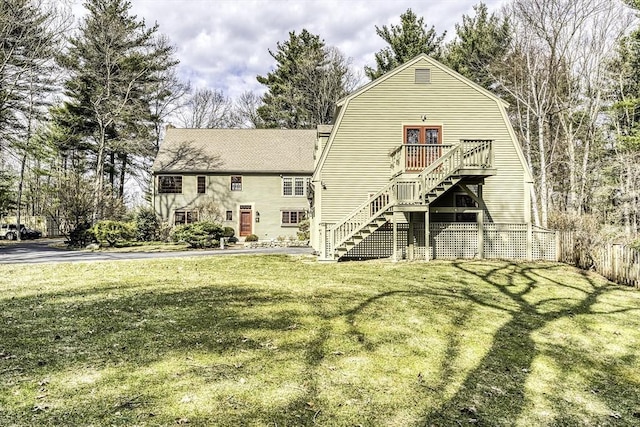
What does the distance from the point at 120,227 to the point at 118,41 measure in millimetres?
17625

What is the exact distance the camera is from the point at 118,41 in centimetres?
3173

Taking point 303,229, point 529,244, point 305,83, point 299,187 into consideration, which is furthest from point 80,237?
point 305,83

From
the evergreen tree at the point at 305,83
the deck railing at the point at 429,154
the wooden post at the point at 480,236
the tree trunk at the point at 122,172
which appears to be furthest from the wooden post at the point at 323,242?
the tree trunk at the point at 122,172

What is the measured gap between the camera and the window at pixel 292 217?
29.0m

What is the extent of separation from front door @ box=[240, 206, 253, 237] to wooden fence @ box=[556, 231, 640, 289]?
65.8ft

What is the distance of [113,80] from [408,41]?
84.7ft

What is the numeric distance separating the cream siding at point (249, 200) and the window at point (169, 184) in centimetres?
31

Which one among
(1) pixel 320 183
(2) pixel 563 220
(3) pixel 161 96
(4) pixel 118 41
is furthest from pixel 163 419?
(3) pixel 161 96

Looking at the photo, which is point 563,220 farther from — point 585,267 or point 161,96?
point 161,96

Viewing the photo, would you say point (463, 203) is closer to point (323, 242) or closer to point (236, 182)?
point (323, 242)

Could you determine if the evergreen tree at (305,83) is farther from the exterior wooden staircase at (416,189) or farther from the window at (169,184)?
the exterior wooden staircase at (416,189)

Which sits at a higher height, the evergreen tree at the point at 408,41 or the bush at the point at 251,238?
the evergreen tree at the point at 408,41

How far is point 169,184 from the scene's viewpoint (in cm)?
2877

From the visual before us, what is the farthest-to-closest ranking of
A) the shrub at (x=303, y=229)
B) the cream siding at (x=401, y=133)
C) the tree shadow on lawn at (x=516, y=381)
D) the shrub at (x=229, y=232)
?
the shrub at (x=229, y=232) → the shrub at (x=303, y=229) → the cream siding at (x=401, y=133) → the tree shadow on lawn at (x=516, y=381)
